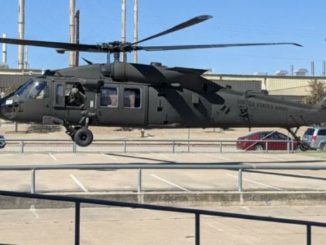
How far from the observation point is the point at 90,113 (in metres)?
19.7

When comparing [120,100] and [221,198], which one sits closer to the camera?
[221,198]

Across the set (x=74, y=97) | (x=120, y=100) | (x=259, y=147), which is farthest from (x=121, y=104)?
(x=259, y=147)

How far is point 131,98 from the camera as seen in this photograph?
1997 centimetres

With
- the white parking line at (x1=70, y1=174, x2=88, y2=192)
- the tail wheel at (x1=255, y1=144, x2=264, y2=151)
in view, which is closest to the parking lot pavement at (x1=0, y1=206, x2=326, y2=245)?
the white parking line at (x1=70, y1=174, x2=88, y2=192)

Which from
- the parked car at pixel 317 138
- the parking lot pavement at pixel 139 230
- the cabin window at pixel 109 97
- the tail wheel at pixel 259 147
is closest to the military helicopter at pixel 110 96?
the cabin window at pixel 109 97

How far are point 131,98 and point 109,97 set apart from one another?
28.4 inches

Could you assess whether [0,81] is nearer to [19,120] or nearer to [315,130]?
[315,130]

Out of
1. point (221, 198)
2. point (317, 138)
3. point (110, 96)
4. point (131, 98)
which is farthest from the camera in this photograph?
point (317, 138)

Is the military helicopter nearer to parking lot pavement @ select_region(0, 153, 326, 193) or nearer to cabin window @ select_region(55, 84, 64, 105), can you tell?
cabin window @ select_region(55, 84, 64, 105)

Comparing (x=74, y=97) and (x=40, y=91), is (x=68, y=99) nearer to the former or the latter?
(x=74, y=97)

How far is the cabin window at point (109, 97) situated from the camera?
19.8 m

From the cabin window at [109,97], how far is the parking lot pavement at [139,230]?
829 centimetres

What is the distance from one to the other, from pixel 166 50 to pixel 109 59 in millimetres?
2157

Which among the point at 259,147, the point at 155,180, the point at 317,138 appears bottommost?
the point at 259,147
